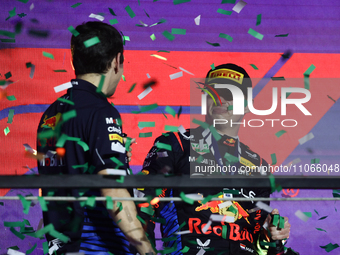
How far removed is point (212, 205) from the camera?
1713mm

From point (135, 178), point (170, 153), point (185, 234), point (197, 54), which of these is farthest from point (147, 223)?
point (197, 54)

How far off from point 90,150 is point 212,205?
2.59ft

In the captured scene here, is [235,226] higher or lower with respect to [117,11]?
lower

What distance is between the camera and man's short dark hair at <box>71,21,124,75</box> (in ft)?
4.37

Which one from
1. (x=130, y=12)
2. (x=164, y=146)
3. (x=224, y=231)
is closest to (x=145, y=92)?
(x=130, y=12)

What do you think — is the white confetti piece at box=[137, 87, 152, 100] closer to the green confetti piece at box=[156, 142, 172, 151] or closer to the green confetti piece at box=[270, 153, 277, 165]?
the green confetti piece at box=[156, 142, 172, 151]

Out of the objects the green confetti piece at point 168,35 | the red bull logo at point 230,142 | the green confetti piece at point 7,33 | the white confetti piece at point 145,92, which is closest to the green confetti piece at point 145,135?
the white confetti piece at point 145,92

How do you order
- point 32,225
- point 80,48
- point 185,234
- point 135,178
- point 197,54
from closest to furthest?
point 135,178, point 80,48, point 185,234, point 32,225, point 197,54

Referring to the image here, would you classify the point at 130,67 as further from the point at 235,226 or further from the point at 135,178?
the point at 135,178

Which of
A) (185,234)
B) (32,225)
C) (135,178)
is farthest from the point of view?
(32,225)

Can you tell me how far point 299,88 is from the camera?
2.35 metres

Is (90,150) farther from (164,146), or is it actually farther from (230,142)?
(230,142)

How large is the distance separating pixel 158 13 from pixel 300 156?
139 cm

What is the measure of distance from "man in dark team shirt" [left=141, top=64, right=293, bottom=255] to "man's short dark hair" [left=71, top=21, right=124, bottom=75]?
1.85ft
